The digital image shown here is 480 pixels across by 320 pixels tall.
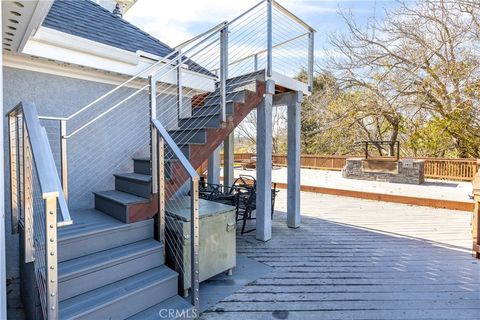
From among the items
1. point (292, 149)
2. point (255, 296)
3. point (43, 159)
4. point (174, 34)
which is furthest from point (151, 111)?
point (174, 34)

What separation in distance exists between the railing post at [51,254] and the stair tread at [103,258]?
41 centimetres

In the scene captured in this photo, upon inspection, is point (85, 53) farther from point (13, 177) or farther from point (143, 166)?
point (13, 177)

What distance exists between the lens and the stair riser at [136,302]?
6.70 feet

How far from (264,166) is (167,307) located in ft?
7.89

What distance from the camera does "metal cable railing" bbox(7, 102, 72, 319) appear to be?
1548mm

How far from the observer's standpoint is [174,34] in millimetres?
7852

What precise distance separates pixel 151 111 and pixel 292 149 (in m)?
2.82

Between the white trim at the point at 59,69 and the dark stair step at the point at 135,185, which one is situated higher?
the white trim at the point at 59,69

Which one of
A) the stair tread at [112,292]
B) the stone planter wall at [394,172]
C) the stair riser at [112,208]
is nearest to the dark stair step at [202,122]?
the stair riser at [112,208]

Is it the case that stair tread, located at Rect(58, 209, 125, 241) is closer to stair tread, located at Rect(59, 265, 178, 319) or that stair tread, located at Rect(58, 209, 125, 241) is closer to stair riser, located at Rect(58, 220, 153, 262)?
stair riser, located at Rect(58, 220, 153, 262)

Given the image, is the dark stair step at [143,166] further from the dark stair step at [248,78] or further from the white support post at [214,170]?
the white support post at [214,170]

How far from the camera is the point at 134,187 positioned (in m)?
3.08

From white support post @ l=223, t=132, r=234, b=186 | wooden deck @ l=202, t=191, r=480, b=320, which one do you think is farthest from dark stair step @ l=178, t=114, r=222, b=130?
white support post @ l=223, t=132, r=234, b=186

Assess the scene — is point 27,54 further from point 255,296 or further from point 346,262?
point 346,262
